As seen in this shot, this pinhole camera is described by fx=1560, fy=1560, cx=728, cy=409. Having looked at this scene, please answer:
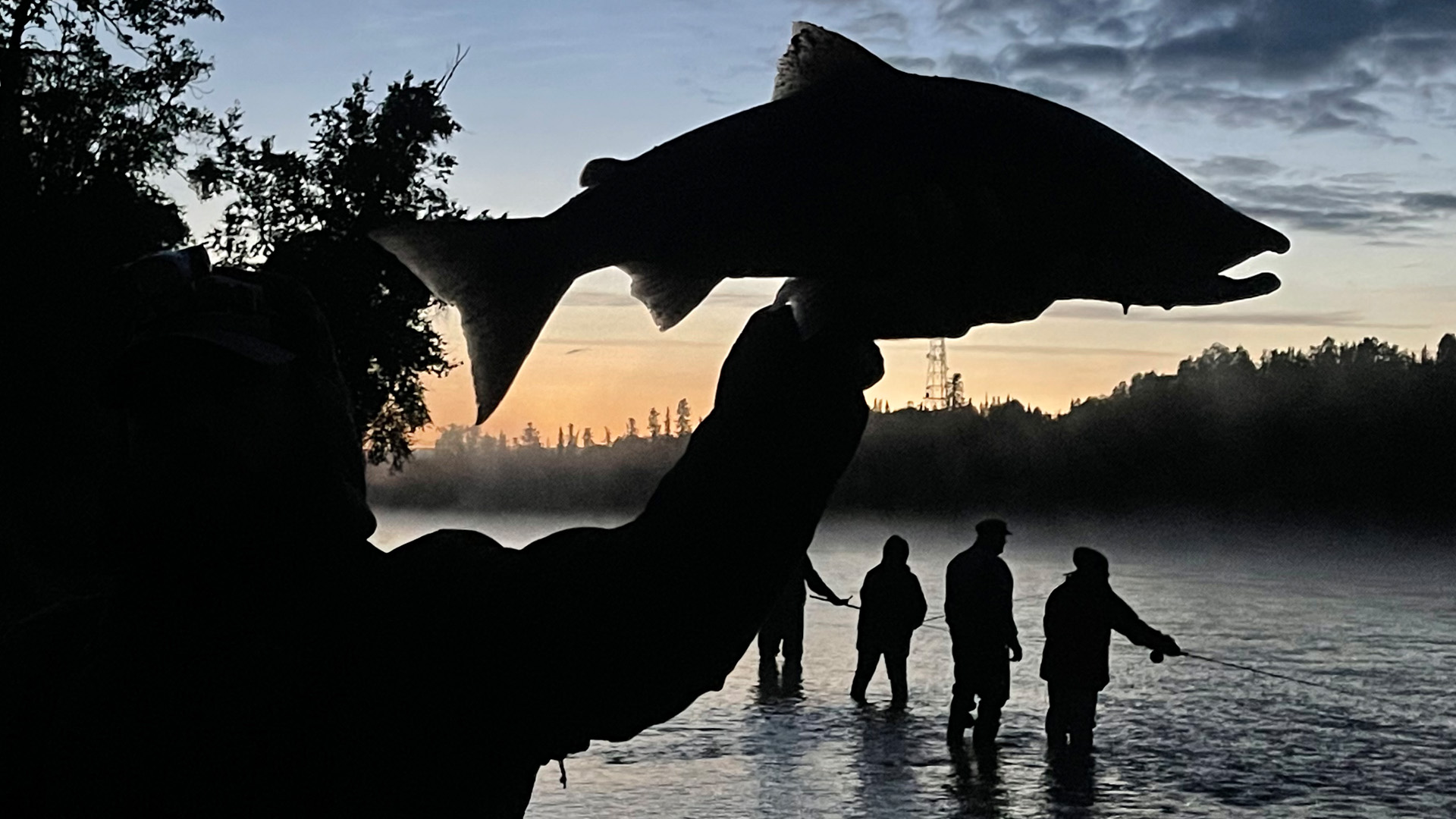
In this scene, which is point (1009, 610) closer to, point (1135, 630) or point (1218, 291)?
point (1135, 630)

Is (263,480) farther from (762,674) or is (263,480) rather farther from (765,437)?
(762,674)

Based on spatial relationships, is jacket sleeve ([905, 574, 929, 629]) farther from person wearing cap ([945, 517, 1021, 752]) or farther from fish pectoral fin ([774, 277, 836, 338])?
fish pectoral fin ([774, 277, 836, 338])

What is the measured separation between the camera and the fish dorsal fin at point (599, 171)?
6.95 ft

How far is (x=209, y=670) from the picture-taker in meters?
1.77

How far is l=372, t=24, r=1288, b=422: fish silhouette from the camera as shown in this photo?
5.92 ft

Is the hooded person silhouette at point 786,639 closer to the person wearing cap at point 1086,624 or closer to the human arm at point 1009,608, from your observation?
the human arm at point 1009,608

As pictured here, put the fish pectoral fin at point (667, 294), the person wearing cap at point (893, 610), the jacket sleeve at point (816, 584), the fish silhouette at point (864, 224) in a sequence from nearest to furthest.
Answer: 1. the fish silhouette at point (864, 224)
2. the fish pectoral fin at point (667, 294)
3. the jacket sleeve at point (816, 584)
4. the person wearing cap at point (893, 610)

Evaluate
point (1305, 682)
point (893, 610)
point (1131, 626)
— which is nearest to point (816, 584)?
point (893, 610)

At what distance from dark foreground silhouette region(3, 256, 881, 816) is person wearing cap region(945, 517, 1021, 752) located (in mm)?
9964

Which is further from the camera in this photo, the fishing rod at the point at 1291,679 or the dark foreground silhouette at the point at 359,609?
the fishing rod at the point at 1291,679

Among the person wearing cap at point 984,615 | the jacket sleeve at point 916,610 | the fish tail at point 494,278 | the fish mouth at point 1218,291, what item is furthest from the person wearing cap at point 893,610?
the fish tail at point 494,278

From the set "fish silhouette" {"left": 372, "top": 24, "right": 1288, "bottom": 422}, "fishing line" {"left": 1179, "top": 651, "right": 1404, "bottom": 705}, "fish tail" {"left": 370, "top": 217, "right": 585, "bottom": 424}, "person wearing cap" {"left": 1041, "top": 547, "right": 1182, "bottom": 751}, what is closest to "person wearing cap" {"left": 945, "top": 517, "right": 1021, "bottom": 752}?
"person wearing cap" {"left": 1041, "top": 547, "right": 1182, "bottom": 751}

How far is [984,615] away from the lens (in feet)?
38.8

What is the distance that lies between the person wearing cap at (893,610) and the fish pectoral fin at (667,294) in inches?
487
